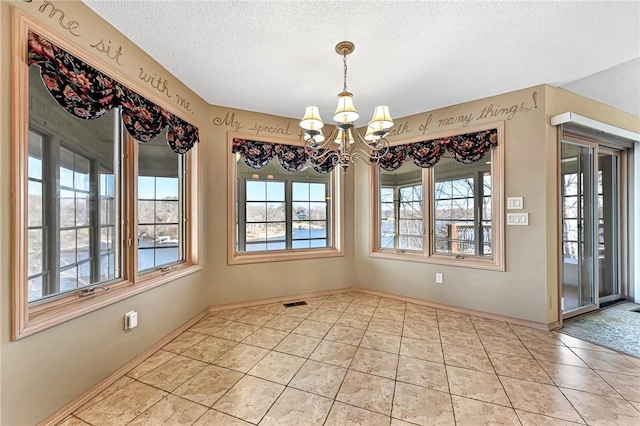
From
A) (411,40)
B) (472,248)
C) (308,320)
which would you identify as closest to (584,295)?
(472,248)

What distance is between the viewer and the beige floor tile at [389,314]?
10.9 feet

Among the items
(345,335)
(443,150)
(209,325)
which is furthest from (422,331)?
(209,325)

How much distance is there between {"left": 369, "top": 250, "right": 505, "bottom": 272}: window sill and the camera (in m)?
3.30

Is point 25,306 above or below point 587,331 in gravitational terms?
above

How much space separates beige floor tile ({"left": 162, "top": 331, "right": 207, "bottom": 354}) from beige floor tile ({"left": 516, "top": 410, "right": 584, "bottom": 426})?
2.66 metres

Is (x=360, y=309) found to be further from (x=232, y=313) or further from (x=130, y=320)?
(x=130, y=320)

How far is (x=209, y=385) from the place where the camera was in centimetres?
205

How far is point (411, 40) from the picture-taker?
7.30 ft

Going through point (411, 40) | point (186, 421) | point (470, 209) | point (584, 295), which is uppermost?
point (411, 40)

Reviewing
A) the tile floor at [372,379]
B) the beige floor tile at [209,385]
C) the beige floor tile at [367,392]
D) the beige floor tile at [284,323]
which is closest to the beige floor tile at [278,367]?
the tile floor at [372,379]

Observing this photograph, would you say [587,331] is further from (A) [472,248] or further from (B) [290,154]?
(B) [290,154]

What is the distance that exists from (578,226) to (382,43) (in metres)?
Answer: 3.31

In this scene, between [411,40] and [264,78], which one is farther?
[264,78]

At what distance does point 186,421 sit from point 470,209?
3.58m
